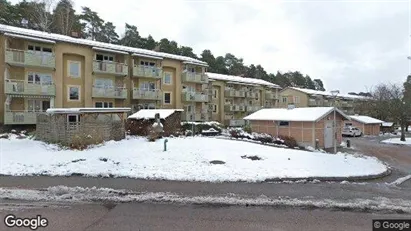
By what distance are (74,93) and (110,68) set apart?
184 inches

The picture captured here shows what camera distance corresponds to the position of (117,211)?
25.1ft

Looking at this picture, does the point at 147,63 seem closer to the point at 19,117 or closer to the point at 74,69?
the point at 74,69

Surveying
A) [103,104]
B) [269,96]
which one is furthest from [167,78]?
[269,96]

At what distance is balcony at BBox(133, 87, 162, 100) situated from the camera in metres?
37.1

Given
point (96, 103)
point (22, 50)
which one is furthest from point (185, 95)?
point (22, 50)

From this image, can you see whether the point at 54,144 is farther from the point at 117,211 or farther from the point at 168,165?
the point at 117,211

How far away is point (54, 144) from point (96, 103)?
571 inches

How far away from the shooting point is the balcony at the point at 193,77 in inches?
1674

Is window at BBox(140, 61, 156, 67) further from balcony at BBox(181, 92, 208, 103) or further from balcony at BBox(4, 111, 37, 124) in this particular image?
balcony at BBox(4, 111, 37, 124)

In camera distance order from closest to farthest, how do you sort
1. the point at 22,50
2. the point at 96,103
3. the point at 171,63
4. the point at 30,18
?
the point at 22,50, the point at 96,103, the point at 171,63, the point at 30,18

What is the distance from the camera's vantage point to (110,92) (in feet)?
113

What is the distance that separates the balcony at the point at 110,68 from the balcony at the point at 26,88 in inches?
201

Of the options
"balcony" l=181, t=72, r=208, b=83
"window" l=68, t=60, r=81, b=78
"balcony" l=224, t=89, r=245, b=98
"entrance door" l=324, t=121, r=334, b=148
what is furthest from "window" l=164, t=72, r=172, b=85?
"entrance door" l=324, t=121, r=334, b=148

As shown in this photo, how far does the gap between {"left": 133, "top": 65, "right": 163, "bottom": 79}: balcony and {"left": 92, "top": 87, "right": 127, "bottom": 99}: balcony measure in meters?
2.79
